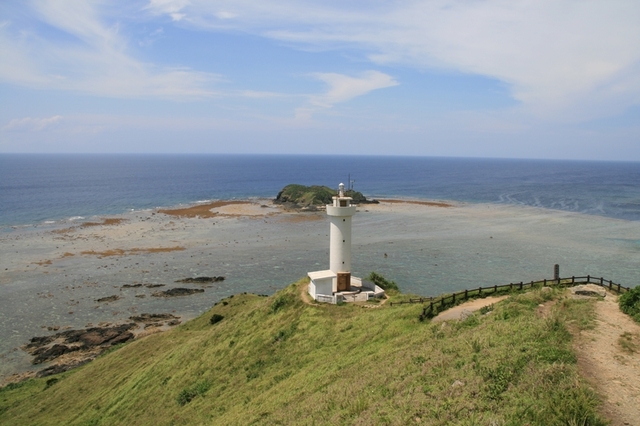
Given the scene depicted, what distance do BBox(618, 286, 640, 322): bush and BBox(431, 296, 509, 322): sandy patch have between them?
5429 millimetres

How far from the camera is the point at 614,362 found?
12.8m

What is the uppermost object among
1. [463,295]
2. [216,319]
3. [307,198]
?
[463,295]

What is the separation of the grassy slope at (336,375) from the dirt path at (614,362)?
520mm

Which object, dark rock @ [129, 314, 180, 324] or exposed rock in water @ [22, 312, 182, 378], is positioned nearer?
exposed rock in water @ [22, 312, 182, 378]

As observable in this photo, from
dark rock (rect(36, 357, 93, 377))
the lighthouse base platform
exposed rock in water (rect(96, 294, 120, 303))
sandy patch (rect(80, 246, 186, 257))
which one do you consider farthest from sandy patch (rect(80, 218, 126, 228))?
the lighthouse base platform

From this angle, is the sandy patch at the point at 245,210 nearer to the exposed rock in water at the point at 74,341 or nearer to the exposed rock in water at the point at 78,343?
the exposed rock in water at the point at 78,343

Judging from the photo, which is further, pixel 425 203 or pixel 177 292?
pixel 425 203

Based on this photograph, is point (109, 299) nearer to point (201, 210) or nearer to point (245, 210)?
point (201, 210)

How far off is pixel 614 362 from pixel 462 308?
9.03 meters

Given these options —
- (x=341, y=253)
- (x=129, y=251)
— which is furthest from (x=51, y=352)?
(x=129, y=251)

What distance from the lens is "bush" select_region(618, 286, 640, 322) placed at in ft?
56.5

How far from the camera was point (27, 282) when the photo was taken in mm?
52375

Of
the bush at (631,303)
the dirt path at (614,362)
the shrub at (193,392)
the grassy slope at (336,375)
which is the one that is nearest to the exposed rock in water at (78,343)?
the grassy slope at (336,375)

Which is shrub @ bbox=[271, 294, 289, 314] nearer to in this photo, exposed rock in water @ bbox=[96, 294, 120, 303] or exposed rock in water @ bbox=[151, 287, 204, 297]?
exposed rock in water @ bbox=[151, 287, 204, 297]
